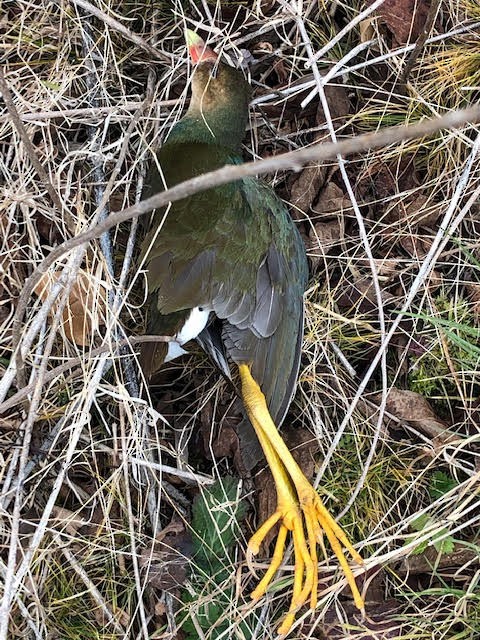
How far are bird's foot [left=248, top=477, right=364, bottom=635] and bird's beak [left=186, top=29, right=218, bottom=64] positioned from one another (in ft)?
3.68

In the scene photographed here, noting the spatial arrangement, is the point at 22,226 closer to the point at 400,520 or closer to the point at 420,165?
the point at 420,165

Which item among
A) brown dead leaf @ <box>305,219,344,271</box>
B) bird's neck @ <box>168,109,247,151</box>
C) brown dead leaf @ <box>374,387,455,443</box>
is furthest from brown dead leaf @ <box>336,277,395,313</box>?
bird's neck @ <box>168,109,247,151</box>

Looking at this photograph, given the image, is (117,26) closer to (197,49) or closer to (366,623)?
(197,49)

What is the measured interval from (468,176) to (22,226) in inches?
47.0

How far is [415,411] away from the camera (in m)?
2.01

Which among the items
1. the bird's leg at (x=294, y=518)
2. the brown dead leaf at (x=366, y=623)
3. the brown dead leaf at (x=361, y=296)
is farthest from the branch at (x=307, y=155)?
the brown dead leaf at (x=366, y=623)

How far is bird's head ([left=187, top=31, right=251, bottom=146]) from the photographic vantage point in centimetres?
206

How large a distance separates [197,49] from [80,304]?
29.3 inches

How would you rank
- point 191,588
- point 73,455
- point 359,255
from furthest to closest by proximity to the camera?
point 359,255 < point 73,455 < point 191,588

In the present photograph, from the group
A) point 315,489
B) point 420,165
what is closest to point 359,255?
point 420,165

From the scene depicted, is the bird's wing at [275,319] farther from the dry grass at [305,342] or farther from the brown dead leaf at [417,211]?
the brown dead leaf at [417,211]

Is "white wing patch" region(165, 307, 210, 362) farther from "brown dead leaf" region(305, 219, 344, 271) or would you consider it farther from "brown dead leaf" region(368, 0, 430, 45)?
"brown dead leaf" region(368, 0, 430, 45)

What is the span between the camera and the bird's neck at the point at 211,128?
6.88 ft

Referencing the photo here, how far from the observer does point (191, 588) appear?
1.88 m
